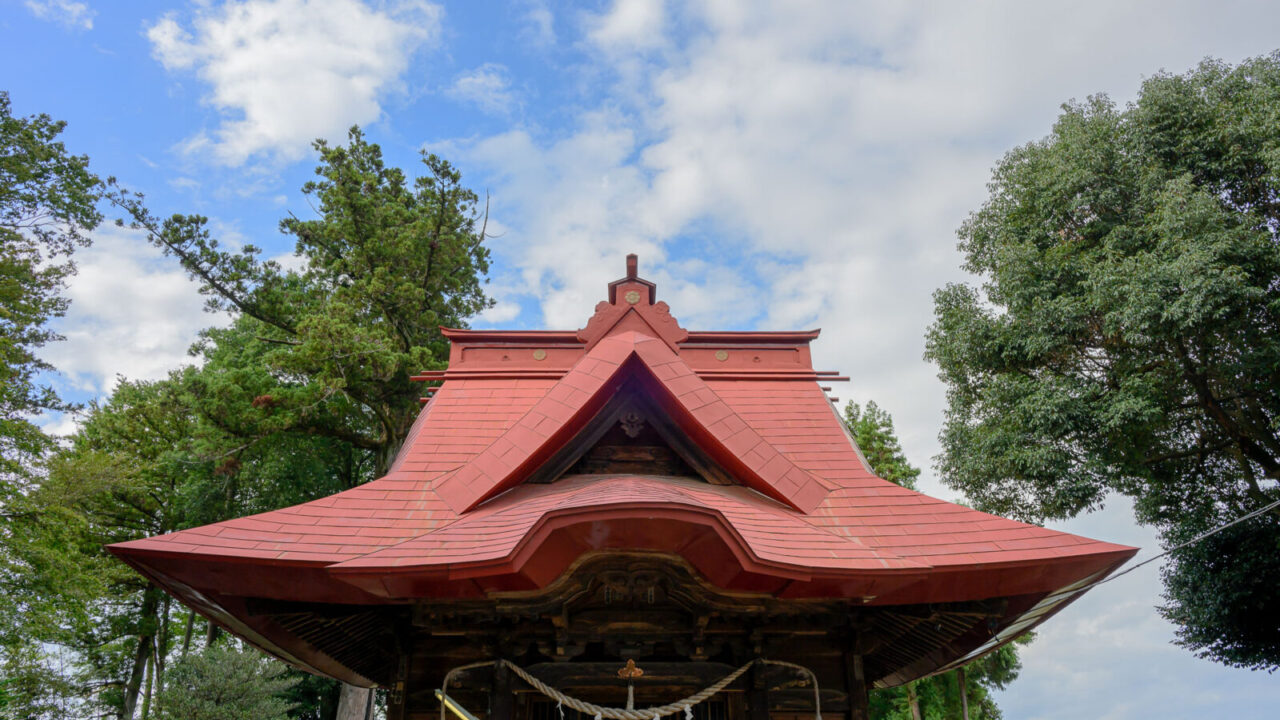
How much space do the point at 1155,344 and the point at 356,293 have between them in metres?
15.8

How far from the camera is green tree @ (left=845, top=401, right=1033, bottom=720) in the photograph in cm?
1962

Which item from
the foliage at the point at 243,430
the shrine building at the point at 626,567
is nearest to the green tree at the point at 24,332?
the foliage at the point at 243,430

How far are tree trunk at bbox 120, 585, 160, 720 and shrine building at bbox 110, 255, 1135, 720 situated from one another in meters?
19.3

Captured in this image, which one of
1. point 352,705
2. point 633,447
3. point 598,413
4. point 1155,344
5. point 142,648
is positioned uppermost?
point 1155,344

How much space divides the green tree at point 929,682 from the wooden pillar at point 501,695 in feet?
54.5

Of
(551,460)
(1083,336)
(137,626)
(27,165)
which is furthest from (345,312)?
(1083,336)

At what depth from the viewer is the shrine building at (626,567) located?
422 centimetres

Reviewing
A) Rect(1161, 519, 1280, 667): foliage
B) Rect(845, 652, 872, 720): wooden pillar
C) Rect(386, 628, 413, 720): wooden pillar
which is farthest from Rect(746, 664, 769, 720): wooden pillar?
Rect(1161, 519, 1280, 667): foliage

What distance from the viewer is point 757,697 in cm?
503

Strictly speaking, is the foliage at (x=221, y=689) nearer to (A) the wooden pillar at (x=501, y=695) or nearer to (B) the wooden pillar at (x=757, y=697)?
(A) the wooden pillar at (x=501, y=695)

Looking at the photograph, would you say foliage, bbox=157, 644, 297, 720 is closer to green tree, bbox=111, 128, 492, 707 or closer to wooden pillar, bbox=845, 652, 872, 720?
green tree, bbox=111, 128, 492, 707

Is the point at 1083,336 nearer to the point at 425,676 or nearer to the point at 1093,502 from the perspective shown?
the point at 1093,502

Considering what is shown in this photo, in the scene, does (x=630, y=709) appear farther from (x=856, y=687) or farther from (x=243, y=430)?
(x=243, y=430)

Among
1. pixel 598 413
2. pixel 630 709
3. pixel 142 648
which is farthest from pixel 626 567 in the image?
pixel 142 648
